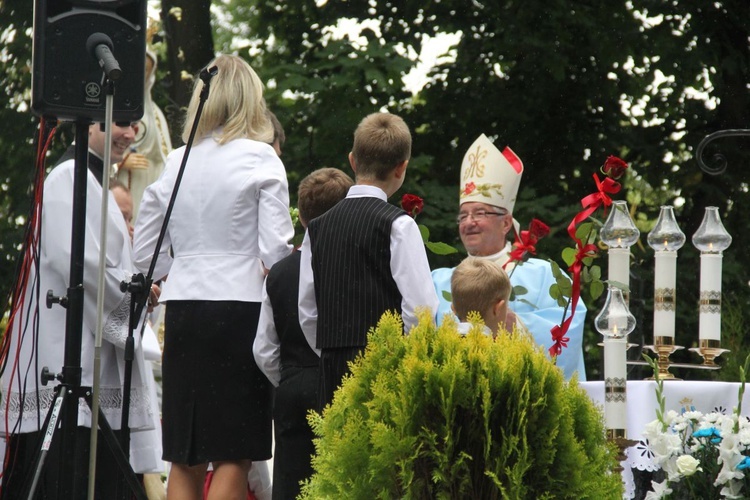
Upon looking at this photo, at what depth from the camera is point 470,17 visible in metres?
11.0

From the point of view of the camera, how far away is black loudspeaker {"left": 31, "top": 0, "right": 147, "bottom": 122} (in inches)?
159

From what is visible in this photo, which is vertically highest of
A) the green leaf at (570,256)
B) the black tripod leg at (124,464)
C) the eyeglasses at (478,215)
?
the eyeglasses at (478,215)

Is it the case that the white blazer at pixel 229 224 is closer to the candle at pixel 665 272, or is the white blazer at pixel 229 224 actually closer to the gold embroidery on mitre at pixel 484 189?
the candle at pixel 665 272

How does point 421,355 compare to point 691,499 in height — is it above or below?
above

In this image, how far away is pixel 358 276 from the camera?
13.8ft

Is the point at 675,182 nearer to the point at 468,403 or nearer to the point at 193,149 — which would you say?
the point at 193,149

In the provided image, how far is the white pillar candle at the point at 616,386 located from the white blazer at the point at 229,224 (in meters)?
1.33

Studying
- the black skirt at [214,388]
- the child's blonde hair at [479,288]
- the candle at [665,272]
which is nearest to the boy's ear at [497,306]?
the child's blonde hair at [479,288]

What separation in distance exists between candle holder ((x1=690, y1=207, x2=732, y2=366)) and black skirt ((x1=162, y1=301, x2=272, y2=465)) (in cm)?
167

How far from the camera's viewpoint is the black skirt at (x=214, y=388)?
4699mm

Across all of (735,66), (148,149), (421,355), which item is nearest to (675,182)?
(735,66)

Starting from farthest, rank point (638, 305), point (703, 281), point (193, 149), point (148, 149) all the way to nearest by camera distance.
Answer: point (148, 149) → point (638, 305) → point (193, 149) → point (703, 281)

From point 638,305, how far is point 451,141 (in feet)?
17.9

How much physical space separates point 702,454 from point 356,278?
126 centimetres
